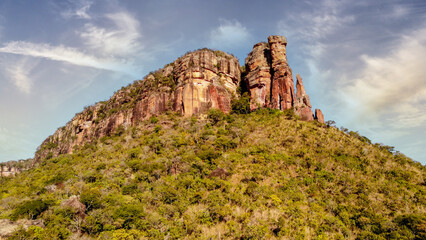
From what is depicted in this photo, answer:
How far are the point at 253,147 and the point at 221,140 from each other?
21.5ft

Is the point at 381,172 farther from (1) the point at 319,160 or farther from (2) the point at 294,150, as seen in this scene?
(2) the point at 294,150

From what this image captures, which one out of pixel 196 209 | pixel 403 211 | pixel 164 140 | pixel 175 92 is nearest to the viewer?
pixel 403 211

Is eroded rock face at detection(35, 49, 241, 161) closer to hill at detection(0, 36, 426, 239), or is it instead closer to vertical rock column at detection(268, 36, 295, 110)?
hill at detection(0, 36, 426, 239)

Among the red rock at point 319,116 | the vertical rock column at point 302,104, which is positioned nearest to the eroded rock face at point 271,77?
the vertical rock column at point 302,104

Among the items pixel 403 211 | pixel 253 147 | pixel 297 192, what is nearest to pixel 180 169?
pixel 253 147

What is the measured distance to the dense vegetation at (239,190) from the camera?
24469 mm

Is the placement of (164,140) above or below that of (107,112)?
below

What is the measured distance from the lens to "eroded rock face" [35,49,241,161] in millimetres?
63175

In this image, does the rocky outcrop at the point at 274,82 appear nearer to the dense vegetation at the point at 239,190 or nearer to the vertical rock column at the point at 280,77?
the vertical rock column at the point at 280,77

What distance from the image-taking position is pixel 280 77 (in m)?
63.3

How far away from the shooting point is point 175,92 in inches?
2564

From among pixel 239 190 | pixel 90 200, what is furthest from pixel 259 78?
pixel 90 200

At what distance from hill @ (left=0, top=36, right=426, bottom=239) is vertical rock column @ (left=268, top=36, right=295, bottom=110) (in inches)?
12.9

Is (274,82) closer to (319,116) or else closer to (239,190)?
(319,116)
